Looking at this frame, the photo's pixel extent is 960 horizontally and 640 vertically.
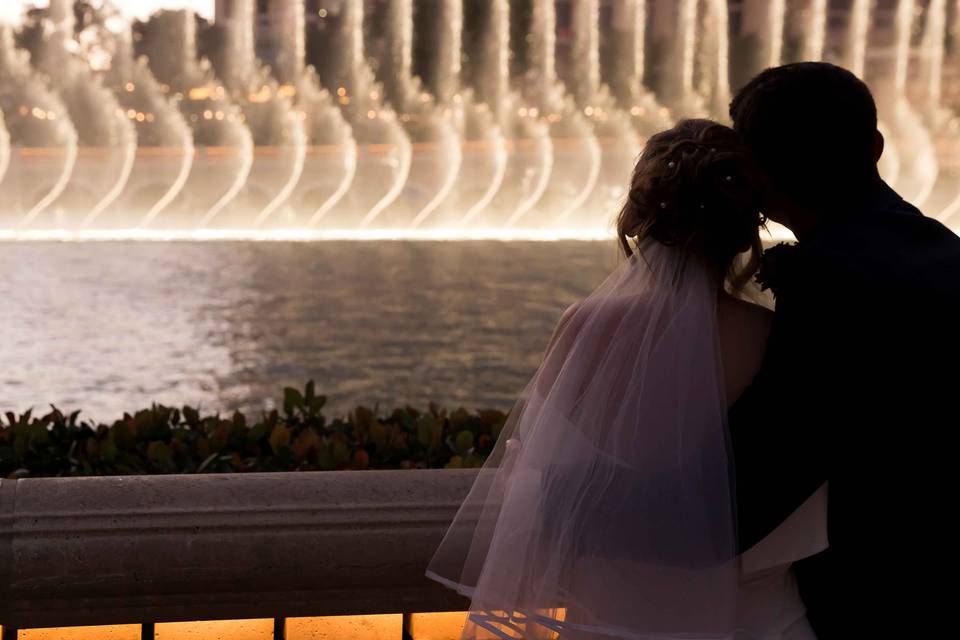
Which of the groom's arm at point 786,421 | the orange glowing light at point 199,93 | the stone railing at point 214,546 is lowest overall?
the stone railing at point 214,546

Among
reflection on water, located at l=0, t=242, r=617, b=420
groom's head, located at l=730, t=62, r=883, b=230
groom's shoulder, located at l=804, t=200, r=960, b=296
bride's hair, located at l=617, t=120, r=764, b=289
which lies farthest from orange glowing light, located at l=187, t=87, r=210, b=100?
groom's shoulder, located at l=804, t=200, r=960, b=296

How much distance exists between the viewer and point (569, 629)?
1.98m

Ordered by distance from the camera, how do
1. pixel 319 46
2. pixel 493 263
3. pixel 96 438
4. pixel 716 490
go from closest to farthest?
pixel 716 490 → pixel 96 438 → pixel 493 263 → pixel 319 46

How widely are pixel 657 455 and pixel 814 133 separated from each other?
0.54 meters

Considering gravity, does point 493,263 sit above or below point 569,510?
above

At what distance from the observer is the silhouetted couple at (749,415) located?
1696 mm

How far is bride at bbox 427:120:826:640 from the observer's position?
75.3 inches

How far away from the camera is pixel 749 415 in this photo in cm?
180

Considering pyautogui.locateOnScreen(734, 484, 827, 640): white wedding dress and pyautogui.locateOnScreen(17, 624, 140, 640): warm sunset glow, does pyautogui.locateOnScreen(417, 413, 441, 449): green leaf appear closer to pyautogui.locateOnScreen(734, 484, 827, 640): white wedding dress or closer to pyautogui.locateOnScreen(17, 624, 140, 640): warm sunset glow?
pyautogui.locateOnScreen(17, 624, 140, 640): warm sunset glow

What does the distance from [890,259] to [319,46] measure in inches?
1504

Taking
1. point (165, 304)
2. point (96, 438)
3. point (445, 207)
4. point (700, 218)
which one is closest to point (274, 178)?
point (445, 207)

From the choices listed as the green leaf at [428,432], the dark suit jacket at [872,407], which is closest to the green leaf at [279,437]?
the green leaf at [428,432]

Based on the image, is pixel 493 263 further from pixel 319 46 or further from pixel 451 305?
pixel 319 46

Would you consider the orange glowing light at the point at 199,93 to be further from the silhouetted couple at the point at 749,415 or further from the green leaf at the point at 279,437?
the silhouetted couple at the point at 749,415
